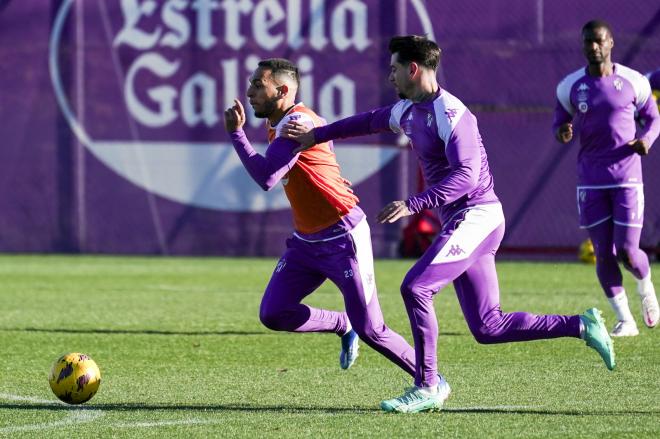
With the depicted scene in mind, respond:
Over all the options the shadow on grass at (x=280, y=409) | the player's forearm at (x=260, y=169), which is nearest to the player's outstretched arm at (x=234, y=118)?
the player's forearm at (x=260, y=169)

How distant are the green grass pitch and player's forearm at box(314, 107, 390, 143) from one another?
4.69 feet

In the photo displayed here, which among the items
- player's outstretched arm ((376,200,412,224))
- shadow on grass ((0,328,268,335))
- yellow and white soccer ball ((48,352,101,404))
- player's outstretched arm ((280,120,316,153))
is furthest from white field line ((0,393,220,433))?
shadow on grass ((0,328,268,335))

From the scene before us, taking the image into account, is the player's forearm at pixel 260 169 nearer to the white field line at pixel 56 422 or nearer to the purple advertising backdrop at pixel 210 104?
the white field line at pixel 56 422

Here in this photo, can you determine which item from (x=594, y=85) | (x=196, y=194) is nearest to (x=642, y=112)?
(x=594, y=85)

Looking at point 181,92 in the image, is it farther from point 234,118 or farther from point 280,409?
point 280,409

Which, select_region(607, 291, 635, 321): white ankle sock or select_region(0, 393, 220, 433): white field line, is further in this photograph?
select_region(607, 291, 635, 321): white ankle sock

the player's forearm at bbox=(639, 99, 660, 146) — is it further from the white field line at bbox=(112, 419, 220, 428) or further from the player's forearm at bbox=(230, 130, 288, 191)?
the white field line at bbox=(112, 419, 220, 428)

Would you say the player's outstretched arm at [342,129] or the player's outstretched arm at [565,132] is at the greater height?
the player's outstretched arm at [342,129]

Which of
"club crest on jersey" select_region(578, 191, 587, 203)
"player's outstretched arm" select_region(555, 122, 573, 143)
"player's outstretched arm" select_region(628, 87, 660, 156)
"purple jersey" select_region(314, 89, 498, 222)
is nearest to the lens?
"purple jersey" select_region(314, 89, 498, 222)

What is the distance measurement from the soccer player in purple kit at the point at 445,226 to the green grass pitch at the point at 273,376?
33cm

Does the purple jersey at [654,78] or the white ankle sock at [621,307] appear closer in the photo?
the white ankle sock at [621,307]

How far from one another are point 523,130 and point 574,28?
165cm

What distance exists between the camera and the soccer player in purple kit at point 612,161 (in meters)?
9.96

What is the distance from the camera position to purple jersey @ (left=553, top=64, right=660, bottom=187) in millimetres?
10039
